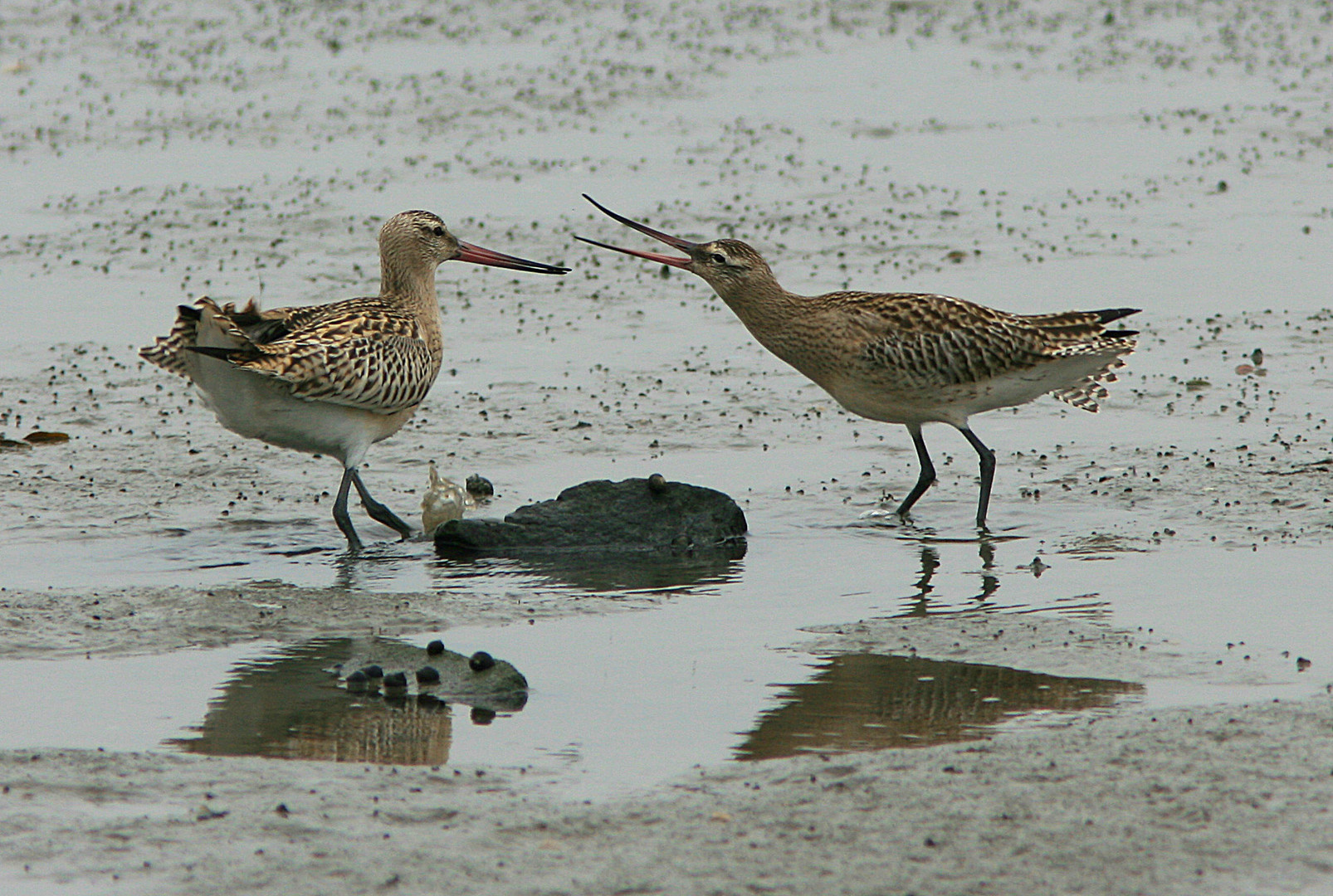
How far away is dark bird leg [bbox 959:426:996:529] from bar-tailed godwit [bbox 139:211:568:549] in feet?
8.31

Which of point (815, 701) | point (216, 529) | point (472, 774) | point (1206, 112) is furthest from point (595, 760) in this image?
point (1206, 112)

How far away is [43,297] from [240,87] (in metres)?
5.66

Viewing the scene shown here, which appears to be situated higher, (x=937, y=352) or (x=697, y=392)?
(x=937, y=352)

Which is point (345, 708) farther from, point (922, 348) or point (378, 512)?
point (922, 348)

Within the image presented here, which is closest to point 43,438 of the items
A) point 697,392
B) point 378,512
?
point 378,512

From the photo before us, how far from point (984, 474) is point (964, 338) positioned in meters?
0.65

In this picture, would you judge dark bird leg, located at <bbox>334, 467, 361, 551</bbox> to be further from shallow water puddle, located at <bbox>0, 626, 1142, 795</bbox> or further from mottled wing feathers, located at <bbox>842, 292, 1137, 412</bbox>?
mottled wing feathers, located at <bbox>842, 292, 1137, 412</bbox>

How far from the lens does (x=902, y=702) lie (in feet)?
19.7

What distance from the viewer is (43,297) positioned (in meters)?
11.9

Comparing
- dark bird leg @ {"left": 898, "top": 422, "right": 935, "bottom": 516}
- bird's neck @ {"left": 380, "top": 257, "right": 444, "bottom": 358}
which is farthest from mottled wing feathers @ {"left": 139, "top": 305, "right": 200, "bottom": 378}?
dark bird leg @ {"left": 898, "top": 422, "right": 935, "bottom": 516}

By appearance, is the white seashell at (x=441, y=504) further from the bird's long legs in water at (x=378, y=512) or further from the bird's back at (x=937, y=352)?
the bird's back at (x=937, y=352)

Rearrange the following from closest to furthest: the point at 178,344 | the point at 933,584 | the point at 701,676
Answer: the point at 701,676
the point at 933,584
the point at 178,344

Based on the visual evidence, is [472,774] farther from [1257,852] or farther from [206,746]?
[1257,852]

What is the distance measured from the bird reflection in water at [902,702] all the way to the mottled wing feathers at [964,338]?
2552 mm
